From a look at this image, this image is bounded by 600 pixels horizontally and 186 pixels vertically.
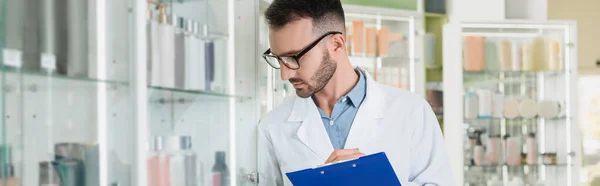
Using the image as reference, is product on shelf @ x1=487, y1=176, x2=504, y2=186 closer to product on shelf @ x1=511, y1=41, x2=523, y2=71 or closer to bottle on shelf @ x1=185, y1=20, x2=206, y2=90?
product on shelf @ x1=511, y1=41, x2=523, y2=71

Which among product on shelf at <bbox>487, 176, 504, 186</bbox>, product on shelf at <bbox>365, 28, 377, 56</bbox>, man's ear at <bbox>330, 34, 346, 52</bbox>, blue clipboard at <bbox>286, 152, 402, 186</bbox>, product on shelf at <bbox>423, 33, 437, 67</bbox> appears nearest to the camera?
blue clipboard at <bbox>286, 152, 402, 186</bbox>

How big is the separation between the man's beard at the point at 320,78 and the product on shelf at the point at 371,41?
4.24 meters

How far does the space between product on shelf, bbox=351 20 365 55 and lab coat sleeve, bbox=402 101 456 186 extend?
405cm

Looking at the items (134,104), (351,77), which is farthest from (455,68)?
(134,104)

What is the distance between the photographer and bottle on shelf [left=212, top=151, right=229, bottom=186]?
2.97 m

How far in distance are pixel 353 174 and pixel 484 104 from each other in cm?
479

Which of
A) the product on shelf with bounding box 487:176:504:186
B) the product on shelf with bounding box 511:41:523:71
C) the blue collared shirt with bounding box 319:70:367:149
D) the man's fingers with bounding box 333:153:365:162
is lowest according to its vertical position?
the product on shelf with bounding box 487:176:504:186

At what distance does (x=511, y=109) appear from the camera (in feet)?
21.4

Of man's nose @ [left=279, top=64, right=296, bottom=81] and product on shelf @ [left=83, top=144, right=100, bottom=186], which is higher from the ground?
man's nose @ [left=279, top=64, right=296, bottom=81]

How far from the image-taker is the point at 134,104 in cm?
217

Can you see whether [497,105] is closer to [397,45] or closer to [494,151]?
[494,151]

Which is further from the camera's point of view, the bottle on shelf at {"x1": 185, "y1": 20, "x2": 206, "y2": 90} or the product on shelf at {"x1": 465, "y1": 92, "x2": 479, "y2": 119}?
the product on shelf at {"x1": 465, "y1": 92, "x2": 479, "y2": 119}

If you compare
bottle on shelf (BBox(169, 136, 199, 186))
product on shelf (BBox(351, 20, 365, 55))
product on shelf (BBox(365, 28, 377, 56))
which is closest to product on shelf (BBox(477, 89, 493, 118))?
product on shelf (BBox(365, 28, 377, 56))

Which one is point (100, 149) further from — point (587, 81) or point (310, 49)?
point (587, 81)
